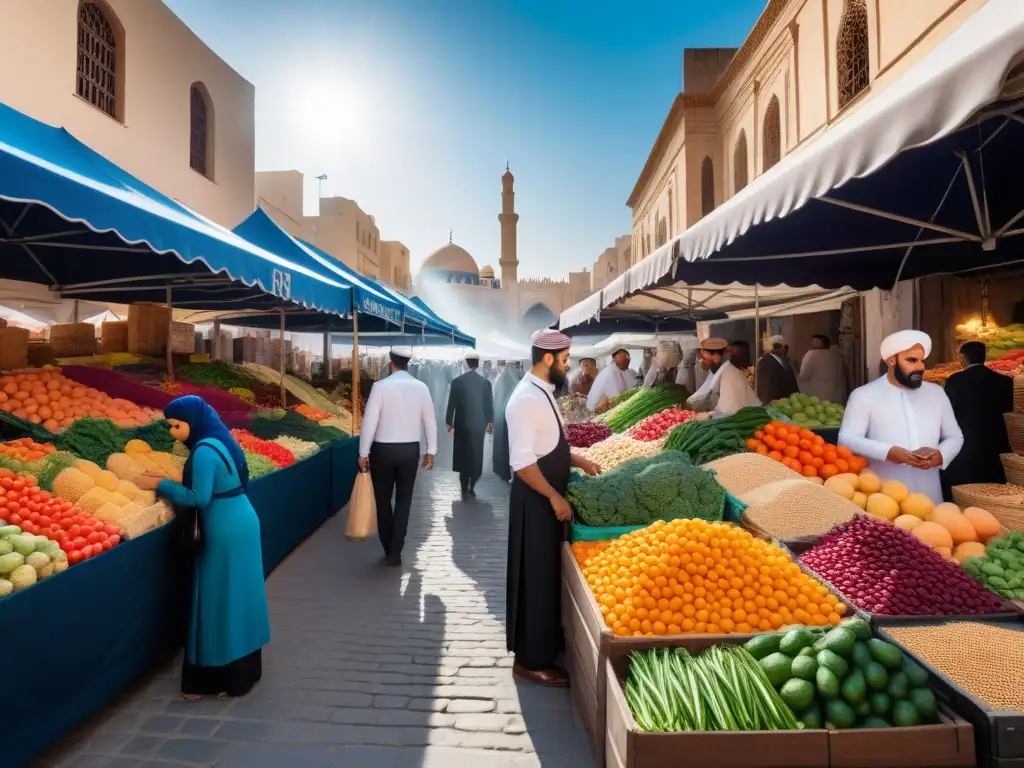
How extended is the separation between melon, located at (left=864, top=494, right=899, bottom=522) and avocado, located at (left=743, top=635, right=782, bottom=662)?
63.4 inches

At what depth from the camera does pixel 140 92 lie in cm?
1265

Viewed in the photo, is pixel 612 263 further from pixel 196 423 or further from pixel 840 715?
pixel 840 715

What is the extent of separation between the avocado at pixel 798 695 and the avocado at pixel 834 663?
3.3 inches

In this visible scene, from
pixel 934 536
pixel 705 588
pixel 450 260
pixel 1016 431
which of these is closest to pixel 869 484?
pixel 934 536

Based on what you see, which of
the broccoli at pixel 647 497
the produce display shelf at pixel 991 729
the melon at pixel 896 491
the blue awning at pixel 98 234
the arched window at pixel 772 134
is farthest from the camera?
the arched window at pixel 772 134

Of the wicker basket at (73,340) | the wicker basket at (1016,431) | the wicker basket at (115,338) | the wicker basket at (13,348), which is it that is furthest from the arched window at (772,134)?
the wicker basket at (13,348)

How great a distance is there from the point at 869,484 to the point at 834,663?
2.06 m

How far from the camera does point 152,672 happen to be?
136 inches

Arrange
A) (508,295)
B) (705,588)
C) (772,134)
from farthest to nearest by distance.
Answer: (508,295) → (772,134) → (705,588)

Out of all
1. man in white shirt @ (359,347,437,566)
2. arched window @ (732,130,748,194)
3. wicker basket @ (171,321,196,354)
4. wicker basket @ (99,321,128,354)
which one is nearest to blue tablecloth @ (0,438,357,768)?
man in white shirt @ (359,347,437,566)

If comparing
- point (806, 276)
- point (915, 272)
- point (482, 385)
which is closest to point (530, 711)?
point (806, 276)

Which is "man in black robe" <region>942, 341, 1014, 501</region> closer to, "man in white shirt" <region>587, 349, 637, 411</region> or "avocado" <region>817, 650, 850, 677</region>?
"man in white shirt" <region>587, 349, 637, 411</region>

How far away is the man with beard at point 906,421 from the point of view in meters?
3.76

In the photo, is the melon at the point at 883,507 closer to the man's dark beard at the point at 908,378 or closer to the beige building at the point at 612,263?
the man's dark beard at the point at 908,378
